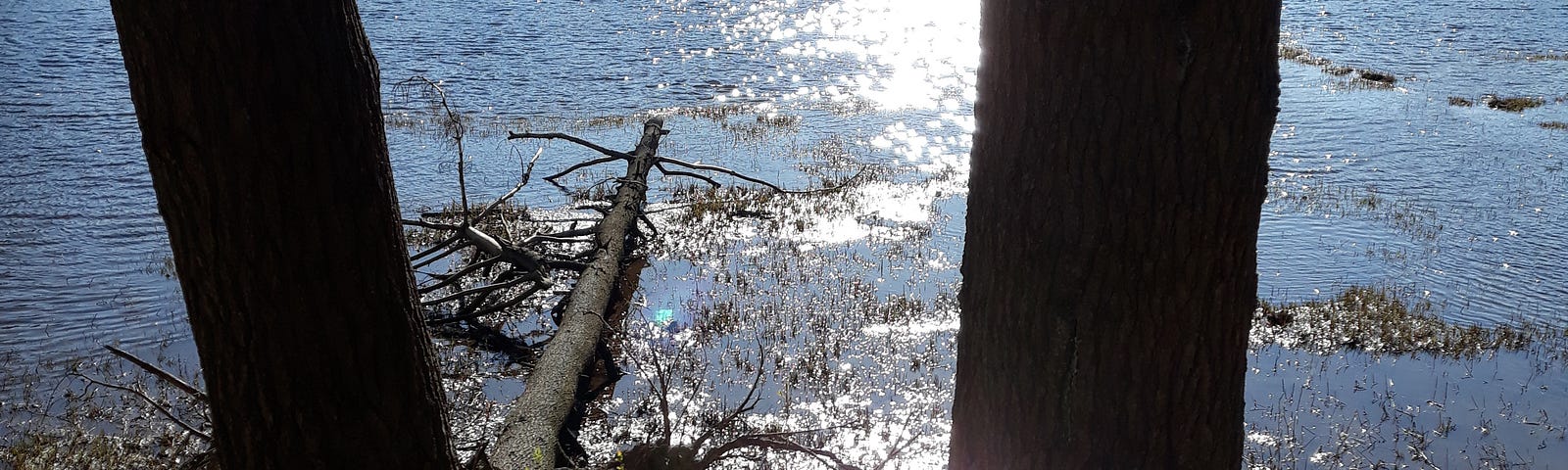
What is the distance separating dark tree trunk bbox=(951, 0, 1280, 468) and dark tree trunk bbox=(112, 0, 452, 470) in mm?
1657

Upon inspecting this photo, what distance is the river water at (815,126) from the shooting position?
905 cm

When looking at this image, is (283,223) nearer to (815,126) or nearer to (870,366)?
(870,366)

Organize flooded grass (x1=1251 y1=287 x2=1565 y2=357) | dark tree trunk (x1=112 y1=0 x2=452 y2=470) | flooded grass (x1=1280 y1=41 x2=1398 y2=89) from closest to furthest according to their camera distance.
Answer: dark tree trunk (x1=112 y1=0 x2=452 y2=470) → flooded grass (x1=1251 y1=287 x2=1565 y2=357) → flooded grass (x1=1280 y1=41 x2=1398 y2=89)

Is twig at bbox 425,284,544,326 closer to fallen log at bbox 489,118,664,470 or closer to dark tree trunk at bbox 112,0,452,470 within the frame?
fallen log at bbox 489,118,664,470

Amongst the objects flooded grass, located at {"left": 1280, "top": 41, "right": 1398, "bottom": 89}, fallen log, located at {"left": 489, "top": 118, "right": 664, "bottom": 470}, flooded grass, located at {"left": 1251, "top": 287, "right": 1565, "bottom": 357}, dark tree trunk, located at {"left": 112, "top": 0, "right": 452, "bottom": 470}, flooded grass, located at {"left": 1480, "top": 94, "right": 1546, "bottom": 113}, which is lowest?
flooded grass, located at {"left": 1251, "top": 287, "right": 1565, "bottom": 357}

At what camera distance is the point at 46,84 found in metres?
17.5

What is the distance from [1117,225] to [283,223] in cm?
211

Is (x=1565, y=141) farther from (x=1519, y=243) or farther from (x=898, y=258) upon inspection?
(x=898, y=258)

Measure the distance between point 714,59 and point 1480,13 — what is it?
21.7 meters

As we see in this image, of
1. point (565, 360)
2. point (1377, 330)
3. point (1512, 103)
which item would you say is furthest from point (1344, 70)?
point (565, 360)

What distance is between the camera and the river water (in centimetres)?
905

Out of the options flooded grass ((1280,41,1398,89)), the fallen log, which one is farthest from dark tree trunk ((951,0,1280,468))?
flooded grass ((1280,41,1398,89))

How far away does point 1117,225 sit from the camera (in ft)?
8.04

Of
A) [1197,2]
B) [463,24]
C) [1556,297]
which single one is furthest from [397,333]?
[463,24]
